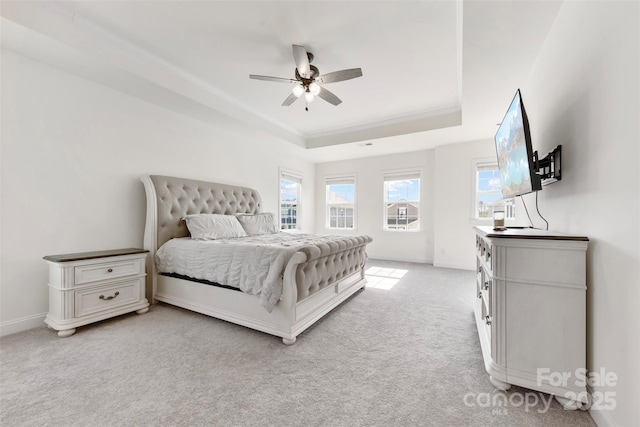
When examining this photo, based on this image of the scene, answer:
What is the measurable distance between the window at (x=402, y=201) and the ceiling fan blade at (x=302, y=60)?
382 centimetres

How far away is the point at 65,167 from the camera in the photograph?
2.50 metres

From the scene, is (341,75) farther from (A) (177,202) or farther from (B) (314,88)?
(A) (177,202)

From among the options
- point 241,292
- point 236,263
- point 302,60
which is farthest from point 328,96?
point 241,292

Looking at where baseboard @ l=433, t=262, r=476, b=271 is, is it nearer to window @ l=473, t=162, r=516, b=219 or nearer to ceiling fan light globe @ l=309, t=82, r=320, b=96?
window @ l=473, t=162, r=516, b=219

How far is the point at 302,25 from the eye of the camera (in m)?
2.22

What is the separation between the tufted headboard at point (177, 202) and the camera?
119 inches

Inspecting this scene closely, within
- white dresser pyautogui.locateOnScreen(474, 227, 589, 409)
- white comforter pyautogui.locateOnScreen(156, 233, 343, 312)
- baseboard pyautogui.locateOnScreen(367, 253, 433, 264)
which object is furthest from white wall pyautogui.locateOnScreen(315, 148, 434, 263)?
white dresser pyautogui.locateOnScreen(474, 227, 589, 409)

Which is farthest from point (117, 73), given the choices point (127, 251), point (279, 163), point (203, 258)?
point (279, 163)

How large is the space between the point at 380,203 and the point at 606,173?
4721mm

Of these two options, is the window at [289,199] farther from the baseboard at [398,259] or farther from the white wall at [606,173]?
the white wall at [606,173]

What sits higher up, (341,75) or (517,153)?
(341,75)

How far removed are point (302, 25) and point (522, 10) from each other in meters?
1.67

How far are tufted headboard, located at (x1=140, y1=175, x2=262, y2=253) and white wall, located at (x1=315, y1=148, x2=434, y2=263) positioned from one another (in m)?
3.03

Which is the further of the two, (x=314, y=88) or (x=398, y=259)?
(x=398, y=259)
